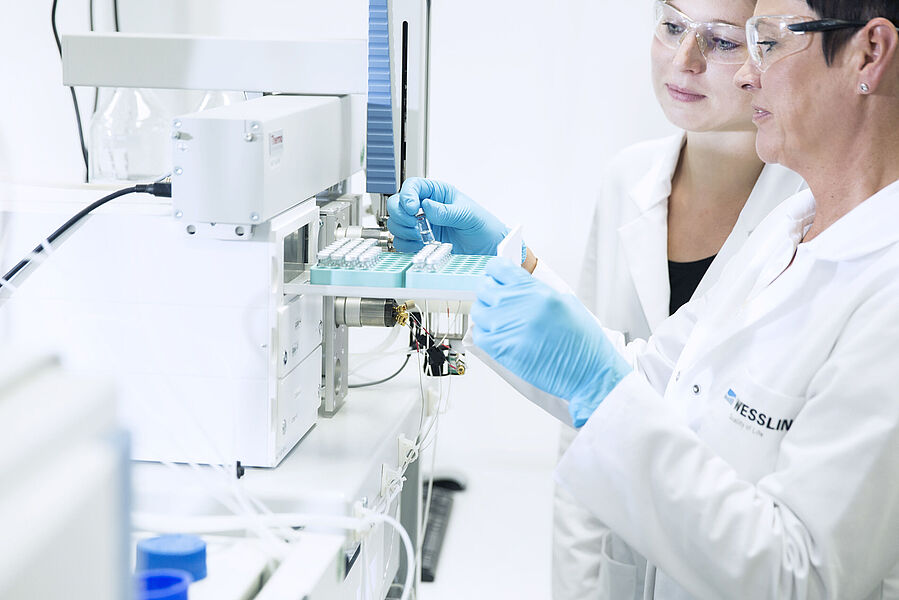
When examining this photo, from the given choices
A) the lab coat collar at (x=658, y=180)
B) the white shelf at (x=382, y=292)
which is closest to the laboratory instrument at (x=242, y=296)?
the white shelf at (x=382, y=292)

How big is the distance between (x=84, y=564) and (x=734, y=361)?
3.01ft

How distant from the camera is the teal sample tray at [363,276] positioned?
3.59ft

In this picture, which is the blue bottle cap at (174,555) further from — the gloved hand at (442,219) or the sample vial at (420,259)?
the gloved hand at (442,219)

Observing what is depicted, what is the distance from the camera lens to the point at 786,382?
3.15ft

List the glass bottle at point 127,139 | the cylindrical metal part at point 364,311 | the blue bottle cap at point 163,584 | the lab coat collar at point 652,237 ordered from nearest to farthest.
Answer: the blue bottle cap at point 163,584, the cylindrical metal part at point 364,311, the lab coat collar at point 652,237, the glass bottle at point 127,139

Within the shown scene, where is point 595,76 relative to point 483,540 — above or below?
above

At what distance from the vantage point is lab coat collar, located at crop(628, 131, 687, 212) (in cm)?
171

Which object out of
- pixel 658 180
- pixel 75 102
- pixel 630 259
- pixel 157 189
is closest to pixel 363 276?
pixel 157 189

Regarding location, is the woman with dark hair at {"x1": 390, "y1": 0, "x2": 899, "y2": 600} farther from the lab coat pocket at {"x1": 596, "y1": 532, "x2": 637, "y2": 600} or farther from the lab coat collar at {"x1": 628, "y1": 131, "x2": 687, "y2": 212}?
the lab coat collar at {"x1": 628, "y1": 131, "x2": 687, "y2": 212}

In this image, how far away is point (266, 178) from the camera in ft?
3.42

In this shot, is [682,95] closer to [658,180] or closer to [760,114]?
[658,180]

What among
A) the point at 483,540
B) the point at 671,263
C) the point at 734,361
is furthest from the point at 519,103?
the point at 734,361

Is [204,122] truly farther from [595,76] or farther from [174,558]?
[595,76]

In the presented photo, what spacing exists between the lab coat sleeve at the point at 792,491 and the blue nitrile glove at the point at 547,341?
67 millimetres
